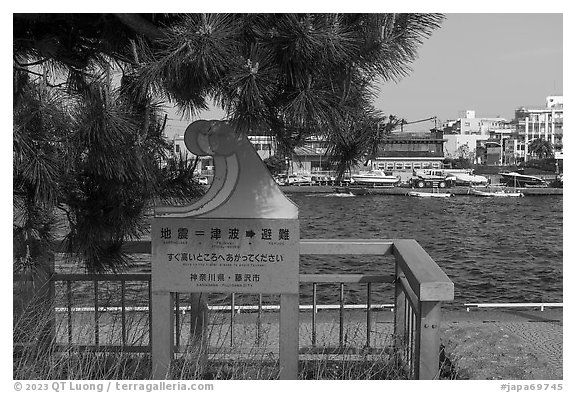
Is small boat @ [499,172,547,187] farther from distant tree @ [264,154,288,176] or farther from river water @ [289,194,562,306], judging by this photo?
distant tree @ [264,154,288,176]

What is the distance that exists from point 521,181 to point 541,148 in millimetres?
15249

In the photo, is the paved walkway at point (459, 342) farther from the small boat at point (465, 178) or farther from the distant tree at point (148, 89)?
the small boat at point (465, 178)

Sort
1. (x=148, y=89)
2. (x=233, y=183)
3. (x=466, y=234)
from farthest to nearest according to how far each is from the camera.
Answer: (x=466, y=234) < (x=233, y=183) < (x=148, y=89)

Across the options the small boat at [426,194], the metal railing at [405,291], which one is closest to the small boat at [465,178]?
the small boat at [426,194]

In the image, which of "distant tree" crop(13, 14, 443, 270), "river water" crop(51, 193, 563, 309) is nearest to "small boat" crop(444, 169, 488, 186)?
"river water" crop(51, 193, 563, 309)

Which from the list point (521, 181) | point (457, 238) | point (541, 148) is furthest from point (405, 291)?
point (541, 148)

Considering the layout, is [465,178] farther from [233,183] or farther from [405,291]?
[233,183]

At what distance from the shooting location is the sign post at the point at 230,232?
2842 millimetres

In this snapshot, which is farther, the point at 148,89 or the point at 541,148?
the point at 541,148

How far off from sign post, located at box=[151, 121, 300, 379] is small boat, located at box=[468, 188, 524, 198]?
198 ft

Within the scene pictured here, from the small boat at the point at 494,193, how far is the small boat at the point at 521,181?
11.1 feet

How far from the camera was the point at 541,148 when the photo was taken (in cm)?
7906

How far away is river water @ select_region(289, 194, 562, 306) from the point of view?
63.8ft

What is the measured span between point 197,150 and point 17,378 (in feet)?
3.88
